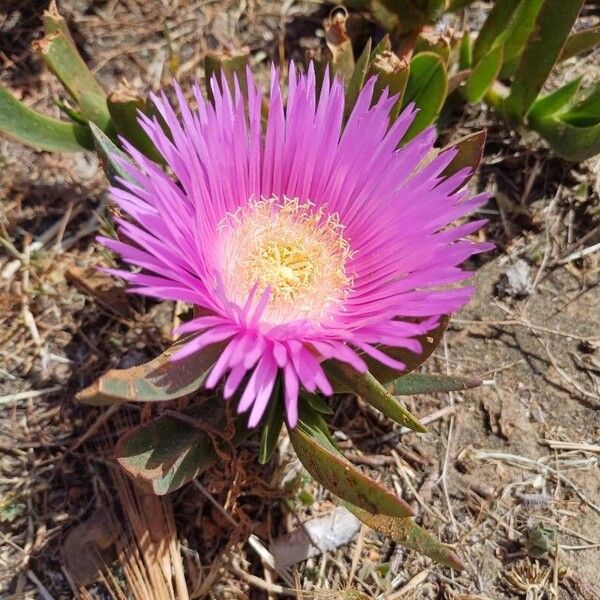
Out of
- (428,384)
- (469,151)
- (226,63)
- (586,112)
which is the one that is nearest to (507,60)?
(586,112)

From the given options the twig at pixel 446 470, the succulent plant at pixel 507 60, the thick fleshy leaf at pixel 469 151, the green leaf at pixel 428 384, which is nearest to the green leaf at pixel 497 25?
the succulent plant at pixel 507 60

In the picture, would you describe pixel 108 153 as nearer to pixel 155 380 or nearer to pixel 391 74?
pixel 155 380

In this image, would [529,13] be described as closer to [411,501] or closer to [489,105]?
[489,105]

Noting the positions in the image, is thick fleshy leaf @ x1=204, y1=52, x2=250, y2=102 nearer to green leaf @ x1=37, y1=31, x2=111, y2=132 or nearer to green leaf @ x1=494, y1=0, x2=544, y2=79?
green leaf @ x1=37, y1=31, x2=111, y2=132

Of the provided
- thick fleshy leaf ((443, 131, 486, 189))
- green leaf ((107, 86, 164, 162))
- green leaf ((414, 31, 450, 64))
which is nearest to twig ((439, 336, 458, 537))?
thick fleshy leaf ((443, 131, 486, 189))

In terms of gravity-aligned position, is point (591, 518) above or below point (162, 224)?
below

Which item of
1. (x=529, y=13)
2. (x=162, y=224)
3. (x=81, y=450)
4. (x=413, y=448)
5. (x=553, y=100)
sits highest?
(x=529, y=13)

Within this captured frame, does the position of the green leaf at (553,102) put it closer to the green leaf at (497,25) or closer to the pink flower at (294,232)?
the green leaf at (497,25)

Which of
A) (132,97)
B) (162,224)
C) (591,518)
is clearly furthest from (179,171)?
(591,518)
